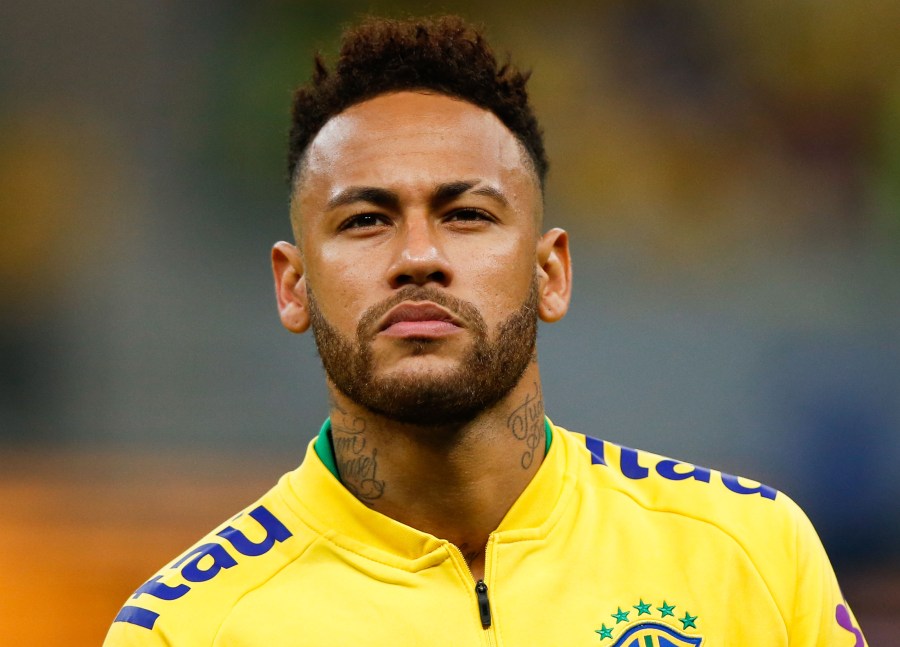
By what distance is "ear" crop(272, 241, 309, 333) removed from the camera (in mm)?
2680

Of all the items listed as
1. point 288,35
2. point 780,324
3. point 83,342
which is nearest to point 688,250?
point 780,324

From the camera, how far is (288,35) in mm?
7074

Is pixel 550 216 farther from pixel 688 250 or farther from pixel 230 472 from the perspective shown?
pixel 230 472

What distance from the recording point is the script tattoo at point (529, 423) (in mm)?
2520

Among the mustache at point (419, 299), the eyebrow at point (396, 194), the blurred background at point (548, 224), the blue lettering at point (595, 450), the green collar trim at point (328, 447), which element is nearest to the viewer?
the mustache at point (419, 299)

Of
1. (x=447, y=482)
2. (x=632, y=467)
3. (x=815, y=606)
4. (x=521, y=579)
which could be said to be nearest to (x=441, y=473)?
(x=447, y=482)

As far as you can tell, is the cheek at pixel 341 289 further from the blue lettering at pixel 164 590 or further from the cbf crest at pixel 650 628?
the cbf crest at pixel 650 628

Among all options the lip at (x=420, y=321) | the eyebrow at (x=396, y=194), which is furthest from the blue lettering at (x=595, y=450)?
the eyebrow at (x=396, y=194)

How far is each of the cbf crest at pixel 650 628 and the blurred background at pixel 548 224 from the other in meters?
4.06

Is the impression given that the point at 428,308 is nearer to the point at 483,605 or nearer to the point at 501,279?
the point at 501,279

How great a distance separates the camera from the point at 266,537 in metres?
2.44

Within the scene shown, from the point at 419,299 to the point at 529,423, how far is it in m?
0.41

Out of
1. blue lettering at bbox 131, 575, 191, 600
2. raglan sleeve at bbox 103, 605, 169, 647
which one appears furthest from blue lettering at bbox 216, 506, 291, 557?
raglan sleeve at bbox 103, 605, 169, 647

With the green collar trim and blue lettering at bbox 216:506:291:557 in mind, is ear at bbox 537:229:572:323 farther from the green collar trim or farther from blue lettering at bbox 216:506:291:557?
blue lettering at bbox 216:506:291:557
